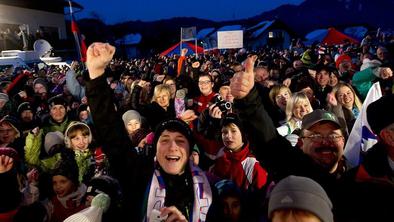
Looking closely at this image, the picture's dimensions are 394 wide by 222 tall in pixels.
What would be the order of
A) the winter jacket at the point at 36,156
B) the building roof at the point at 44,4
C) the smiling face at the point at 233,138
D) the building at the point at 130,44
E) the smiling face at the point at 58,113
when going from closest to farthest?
the smiling face at the point at 233,138 → the winter jacket at the point at 36,156 → the smiling face at the point at 58,113 → the building roof at the point at 44,4 → the building at the point at 130,44

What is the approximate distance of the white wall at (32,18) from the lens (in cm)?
3359

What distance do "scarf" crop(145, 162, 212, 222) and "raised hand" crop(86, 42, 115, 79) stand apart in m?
0.67

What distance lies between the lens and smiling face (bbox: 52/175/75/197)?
10.5 feet

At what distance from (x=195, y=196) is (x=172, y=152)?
289mm

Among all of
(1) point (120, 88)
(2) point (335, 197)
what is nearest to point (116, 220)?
(2) point (335, 197)

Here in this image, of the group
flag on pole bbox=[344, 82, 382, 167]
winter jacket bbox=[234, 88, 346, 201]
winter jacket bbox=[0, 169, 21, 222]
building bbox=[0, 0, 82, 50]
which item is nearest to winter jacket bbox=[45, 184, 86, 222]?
winter jacket bbox=[0, 169, 21, 222]

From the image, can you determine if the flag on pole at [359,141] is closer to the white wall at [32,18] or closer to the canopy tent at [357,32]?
the canopy tent at [357,32]

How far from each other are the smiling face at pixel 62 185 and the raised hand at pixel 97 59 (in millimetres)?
1320

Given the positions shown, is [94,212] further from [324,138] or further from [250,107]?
[324,138]

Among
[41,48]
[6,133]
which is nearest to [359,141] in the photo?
→ [6,133]

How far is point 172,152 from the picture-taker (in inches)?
92.5

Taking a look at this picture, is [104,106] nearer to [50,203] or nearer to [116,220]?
[116,220]

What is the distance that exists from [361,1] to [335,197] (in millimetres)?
126911

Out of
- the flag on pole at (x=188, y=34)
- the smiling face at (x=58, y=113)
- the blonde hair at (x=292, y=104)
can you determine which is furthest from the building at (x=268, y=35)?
the blonde hair at (x=292, y=104)
